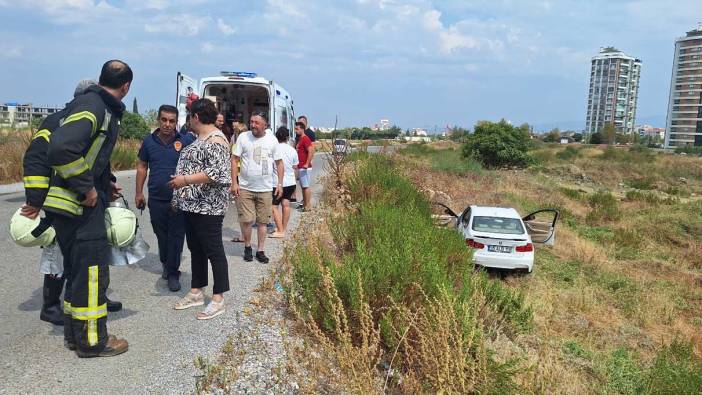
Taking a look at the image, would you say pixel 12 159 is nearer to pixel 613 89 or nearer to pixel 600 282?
pixel 600 282

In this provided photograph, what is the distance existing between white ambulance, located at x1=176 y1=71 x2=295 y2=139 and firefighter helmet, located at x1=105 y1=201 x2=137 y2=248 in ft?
23.4

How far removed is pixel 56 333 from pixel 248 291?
173 centimetres

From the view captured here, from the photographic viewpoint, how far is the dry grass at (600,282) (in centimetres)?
568

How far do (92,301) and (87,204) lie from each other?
0.67 metres

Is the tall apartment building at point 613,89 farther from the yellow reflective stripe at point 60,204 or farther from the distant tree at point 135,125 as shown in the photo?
the yellow reflective stripe at point 60,204

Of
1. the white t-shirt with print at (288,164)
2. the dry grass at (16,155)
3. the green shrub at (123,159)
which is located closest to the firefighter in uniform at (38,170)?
the white t-shirt with print at (288,164)

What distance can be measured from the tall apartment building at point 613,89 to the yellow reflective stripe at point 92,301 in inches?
6218

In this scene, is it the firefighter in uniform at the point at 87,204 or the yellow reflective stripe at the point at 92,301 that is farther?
the yellow reflective stripe at the point at 92,301

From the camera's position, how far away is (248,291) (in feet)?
16.8

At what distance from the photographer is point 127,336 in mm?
3967

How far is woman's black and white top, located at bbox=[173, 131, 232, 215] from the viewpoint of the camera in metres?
4.18

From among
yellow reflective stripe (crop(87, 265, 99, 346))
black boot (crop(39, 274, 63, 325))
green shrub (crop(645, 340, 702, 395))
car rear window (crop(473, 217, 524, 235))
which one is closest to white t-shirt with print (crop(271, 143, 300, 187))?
car rear window (crop(473, 217, 524, 235))

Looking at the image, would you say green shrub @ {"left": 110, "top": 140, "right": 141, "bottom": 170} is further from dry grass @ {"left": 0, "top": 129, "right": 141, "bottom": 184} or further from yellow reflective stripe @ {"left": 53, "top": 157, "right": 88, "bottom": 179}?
yellow reflective stripe @ {"left": 53, "top": 157, "right": 88, "bottom": 179}

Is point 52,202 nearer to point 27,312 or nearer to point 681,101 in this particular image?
point 27,312
